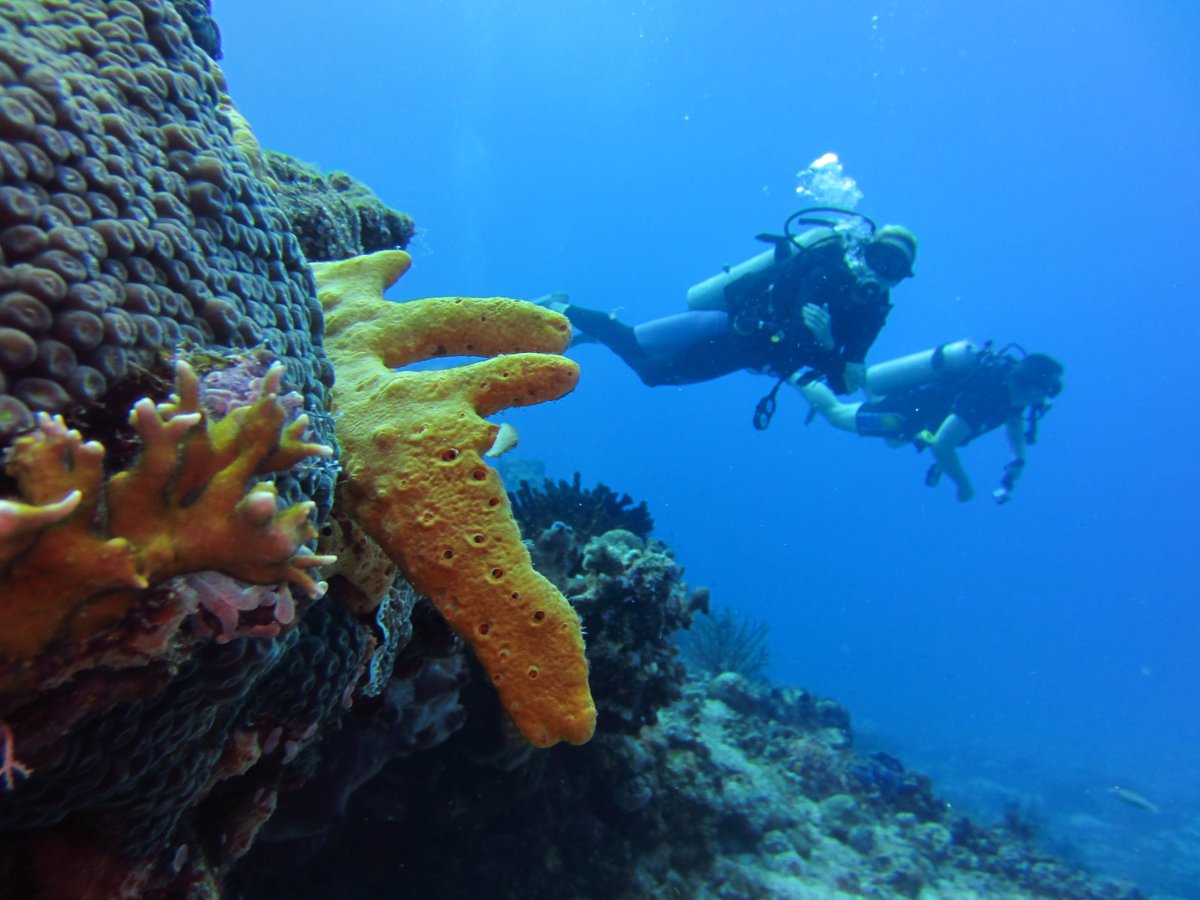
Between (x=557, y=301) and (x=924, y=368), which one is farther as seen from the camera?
(x=924, y=368)

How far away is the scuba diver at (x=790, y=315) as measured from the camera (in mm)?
10156

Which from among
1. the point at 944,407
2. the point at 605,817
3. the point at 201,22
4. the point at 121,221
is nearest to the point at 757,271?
the point at 944,407

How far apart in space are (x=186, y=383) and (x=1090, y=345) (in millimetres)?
161074

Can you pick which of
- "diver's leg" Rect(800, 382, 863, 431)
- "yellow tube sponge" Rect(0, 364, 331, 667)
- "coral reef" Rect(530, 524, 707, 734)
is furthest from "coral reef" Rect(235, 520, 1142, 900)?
"diver's leg" Rect(800, 382, 863, 431)

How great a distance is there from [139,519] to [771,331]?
33.9 ft

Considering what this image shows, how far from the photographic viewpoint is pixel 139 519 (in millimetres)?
1261

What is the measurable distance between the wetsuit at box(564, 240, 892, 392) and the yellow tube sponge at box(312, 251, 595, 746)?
28.7 feet

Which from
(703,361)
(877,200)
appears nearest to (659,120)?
(877,200)

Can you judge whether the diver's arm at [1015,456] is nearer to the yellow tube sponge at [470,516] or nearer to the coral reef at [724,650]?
the coral reef at [724,650]

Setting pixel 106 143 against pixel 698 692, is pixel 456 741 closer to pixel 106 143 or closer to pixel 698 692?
pixel 106 143

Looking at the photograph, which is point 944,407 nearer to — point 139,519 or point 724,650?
point 724,650

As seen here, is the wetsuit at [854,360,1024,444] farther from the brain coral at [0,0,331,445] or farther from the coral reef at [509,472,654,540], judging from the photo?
the brain coral at [0,0,331,445]

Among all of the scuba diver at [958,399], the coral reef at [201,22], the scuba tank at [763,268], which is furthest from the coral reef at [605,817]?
the scuba diver at [958,399]

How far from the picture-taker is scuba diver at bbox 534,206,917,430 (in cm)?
1016
